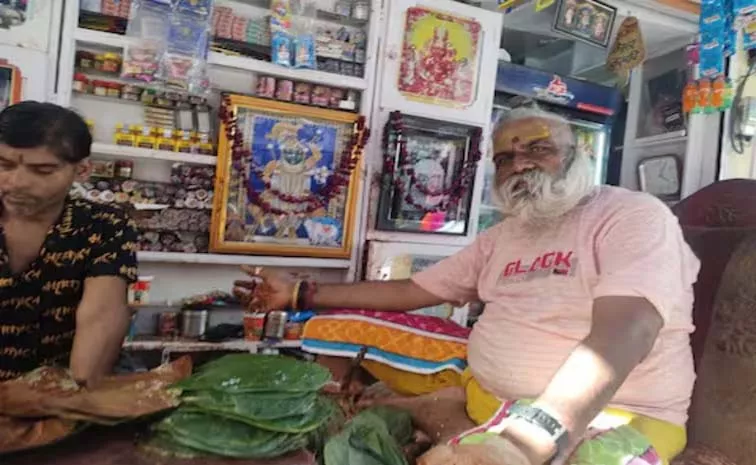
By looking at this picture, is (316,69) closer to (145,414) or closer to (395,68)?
(395,68)

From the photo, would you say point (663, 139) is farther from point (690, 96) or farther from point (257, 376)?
point (257, 376)

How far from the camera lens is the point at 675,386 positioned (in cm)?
139

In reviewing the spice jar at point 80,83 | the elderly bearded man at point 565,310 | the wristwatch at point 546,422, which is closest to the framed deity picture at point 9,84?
the spice jar at point 80,83

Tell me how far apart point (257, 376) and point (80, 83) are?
2.13 metres

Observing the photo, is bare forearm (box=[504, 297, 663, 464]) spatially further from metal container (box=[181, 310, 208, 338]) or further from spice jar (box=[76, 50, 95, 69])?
spice jar (box=[76, 50, 95, 69])

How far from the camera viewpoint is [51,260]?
1249 millimetres

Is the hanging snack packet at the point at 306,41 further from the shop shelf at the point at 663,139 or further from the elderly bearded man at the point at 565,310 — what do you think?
the shop shelf at the point at 663,139

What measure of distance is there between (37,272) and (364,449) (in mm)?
798

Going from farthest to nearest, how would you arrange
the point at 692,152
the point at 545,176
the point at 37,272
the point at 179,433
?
the point at 692,152
the point at 545,176
the point at 37,272
the point at 179,433

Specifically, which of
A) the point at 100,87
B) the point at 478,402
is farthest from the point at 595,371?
the point at 100,87

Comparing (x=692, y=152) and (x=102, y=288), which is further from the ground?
(x=692, y=152)

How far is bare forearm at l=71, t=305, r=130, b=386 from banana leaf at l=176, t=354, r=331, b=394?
0.36 metres

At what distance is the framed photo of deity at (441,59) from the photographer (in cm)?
297

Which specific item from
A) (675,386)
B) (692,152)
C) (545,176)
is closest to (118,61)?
(545,176)
